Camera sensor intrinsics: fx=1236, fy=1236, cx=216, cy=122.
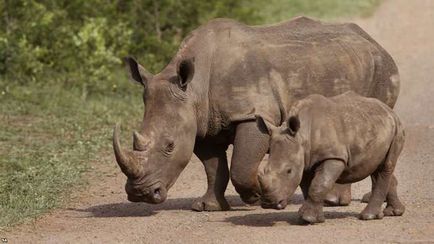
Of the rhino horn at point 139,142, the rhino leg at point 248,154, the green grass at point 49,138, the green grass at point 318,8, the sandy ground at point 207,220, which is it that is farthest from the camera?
the green grass at point 318,8

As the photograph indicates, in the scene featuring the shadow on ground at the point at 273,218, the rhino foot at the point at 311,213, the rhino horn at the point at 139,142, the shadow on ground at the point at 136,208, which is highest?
the rhino horn at the point at 139,142

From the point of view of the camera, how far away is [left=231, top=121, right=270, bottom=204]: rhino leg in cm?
1059

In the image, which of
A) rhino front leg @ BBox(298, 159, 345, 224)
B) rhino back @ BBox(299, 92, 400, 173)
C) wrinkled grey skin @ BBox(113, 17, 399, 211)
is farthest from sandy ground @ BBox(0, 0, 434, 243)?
rhino back @ BBox(299, 92, 400, 173)

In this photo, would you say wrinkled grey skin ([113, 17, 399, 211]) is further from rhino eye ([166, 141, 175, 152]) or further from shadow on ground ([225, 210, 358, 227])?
shadow on ground ([225, 210, 358, 227])

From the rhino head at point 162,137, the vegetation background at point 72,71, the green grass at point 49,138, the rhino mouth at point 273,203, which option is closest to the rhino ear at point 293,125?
the rhino mouth at point 273,203

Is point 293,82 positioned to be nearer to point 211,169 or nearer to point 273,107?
point 273,107

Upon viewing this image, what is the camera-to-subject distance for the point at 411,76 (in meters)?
22.3

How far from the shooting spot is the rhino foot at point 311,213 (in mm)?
9719

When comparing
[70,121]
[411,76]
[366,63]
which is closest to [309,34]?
[366,63]

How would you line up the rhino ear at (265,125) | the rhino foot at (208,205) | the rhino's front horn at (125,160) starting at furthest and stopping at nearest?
the rhino foot at (208,205), the rhino's front horn at (125,160), the rhino ear at (265,125)

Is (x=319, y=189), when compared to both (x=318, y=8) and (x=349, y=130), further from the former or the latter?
(x=318, y=8)

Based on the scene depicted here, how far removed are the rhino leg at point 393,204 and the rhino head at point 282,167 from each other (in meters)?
0.99

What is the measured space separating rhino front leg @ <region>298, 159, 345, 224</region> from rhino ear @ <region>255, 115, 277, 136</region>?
495mm

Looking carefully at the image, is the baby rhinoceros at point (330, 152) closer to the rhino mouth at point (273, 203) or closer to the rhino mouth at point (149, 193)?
the rhino mouth at point (273, 203)
